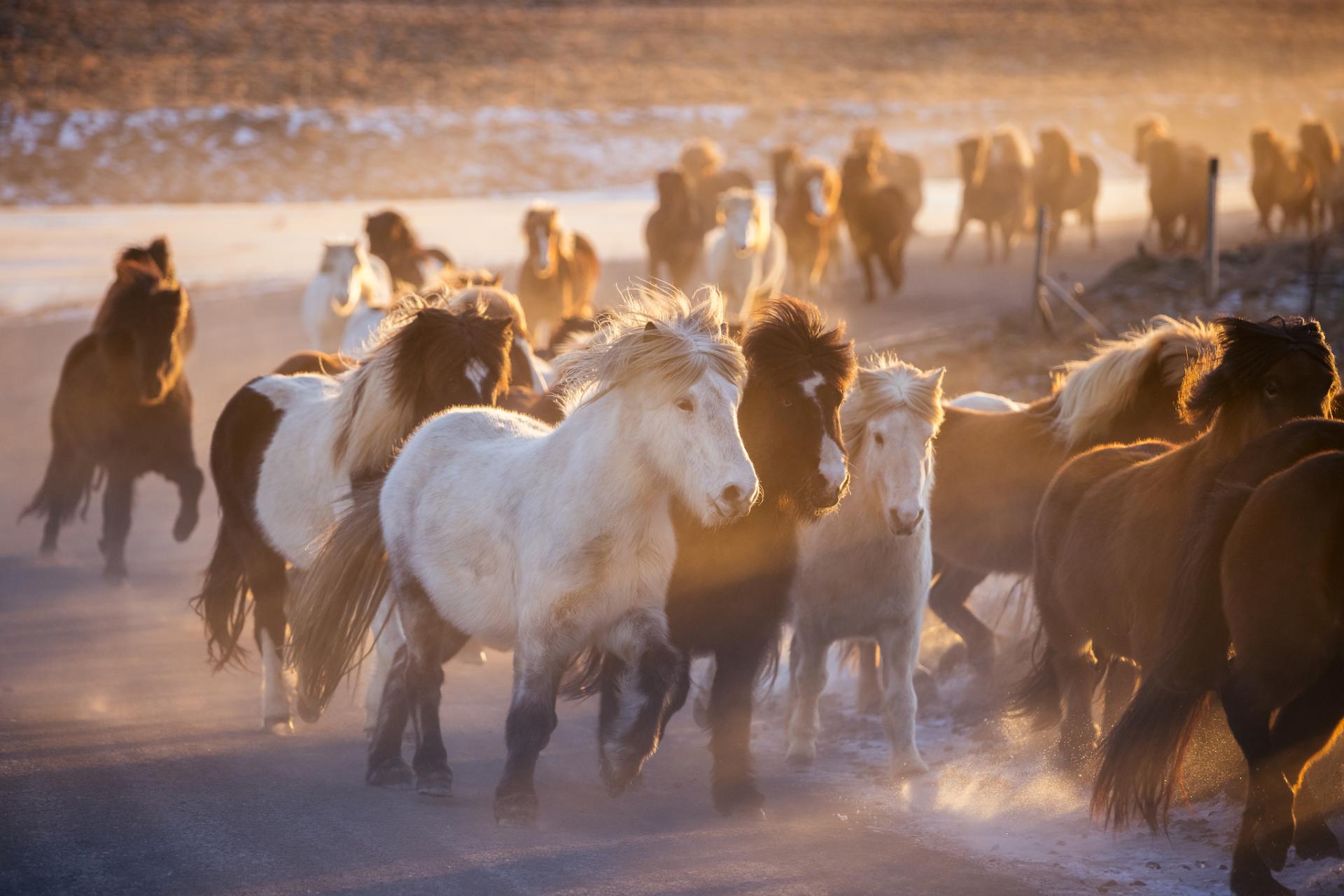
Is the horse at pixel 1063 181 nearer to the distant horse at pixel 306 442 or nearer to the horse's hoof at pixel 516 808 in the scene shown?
the distant horse at pixel 306 442

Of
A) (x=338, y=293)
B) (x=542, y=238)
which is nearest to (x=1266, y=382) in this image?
(x=338, y=293)

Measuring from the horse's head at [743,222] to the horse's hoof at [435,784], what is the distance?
11349 mm

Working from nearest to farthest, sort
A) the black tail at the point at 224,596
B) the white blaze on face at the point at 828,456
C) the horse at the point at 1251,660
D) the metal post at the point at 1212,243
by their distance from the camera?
the horse at the point at 1251,660 < the white blaze on face at the point at 828,456 < the black tail at the point at 224,596 < the metal post at the point at 1212,243

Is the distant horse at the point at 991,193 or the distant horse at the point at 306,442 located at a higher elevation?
the distant horse at the point at 991,193

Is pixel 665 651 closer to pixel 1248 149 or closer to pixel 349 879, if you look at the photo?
pixel 349 879

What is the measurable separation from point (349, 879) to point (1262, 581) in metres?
3.20

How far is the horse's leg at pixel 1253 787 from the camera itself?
4574mm

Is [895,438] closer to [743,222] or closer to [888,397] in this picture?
[888,397]

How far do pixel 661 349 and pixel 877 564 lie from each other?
1.80m

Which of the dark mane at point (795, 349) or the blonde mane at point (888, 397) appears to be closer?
the dark mane at point (795, 349)

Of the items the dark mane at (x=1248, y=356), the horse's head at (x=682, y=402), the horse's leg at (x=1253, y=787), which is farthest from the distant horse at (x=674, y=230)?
the horse's leg at (x=1253, y=787)

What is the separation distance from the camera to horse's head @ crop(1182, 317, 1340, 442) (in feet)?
17.2

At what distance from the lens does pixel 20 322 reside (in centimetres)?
1973

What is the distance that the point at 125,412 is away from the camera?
1027 cm
